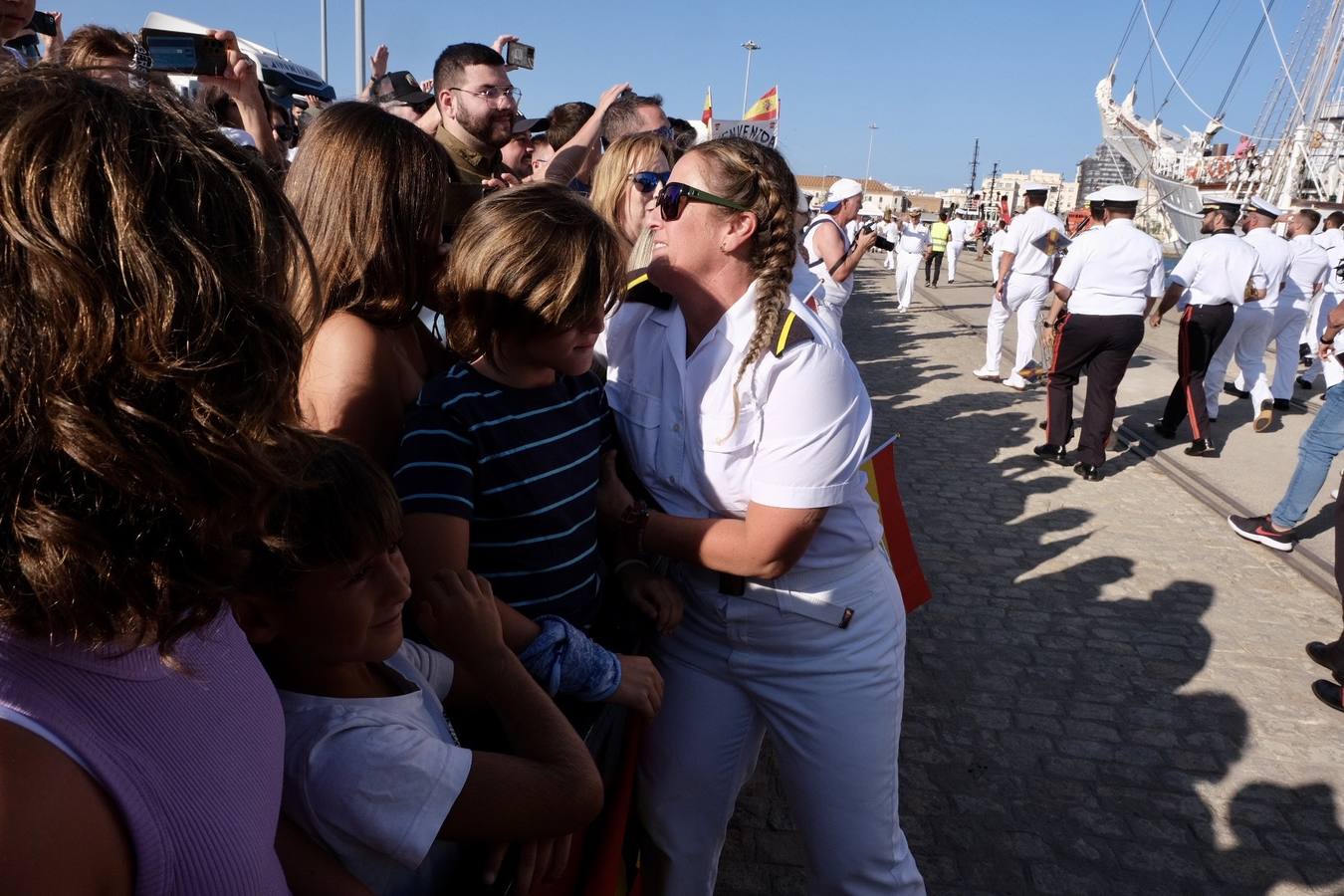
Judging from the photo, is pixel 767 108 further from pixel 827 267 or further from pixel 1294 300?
pixel 1294 300

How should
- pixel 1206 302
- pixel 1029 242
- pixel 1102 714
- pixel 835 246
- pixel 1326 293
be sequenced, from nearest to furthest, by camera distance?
1. pixel 1102 714
2. pixel 835 246
3. pixel 1206 302
4. pixel 1029 242
5. pixel 1326 293

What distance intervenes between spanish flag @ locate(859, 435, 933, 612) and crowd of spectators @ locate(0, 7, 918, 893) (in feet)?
1.54

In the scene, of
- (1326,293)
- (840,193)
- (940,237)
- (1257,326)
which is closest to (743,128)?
(840,193)

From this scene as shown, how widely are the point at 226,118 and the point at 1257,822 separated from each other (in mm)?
5722

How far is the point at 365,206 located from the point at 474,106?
2672 mm

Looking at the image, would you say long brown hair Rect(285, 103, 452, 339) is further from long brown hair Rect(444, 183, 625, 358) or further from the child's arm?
the child's arm

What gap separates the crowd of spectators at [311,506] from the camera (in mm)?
595

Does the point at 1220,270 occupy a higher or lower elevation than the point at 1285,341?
higher

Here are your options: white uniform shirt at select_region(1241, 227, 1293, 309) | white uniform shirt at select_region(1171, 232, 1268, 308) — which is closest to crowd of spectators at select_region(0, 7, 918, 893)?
white uniform shirt at select_region(1171, 232, 1268, 308)

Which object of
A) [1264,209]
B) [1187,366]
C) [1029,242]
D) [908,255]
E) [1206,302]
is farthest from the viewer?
[908,255]

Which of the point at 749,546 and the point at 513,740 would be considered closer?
the point at 513,740

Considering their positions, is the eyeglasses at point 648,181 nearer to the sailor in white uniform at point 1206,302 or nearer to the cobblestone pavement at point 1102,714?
the cobblestone pavement at point 1102,714

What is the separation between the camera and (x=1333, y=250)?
1051cm

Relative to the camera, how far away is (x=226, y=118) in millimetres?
4492
